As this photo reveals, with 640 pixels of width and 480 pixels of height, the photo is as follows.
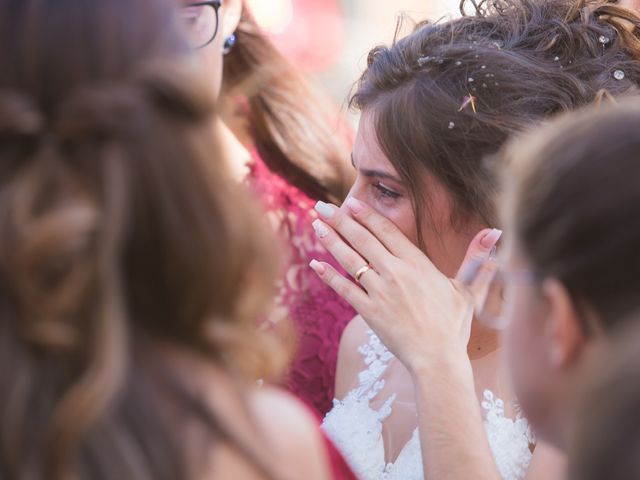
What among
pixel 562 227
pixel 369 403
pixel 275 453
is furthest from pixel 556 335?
pixel 369 403

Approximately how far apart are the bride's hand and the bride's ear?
786 mm

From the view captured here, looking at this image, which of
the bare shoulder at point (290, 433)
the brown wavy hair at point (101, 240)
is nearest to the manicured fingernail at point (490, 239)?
the bare shoulder at point (290, 433)

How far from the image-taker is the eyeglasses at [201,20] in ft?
→ 7.88

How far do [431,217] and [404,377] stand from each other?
0.54 m

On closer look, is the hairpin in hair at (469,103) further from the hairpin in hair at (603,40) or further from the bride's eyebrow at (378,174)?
the hairpin in hair at (603,40)

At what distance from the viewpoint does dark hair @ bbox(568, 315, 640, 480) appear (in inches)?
41.6

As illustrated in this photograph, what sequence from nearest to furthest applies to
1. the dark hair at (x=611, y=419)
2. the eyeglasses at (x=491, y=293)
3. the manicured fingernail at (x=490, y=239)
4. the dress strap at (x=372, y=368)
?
the dark hair at (x=611, y=419)
the eyeglasses at (x=491, y=293)
the manicured fingernail at (x=490, y=239)
the dress strap at (x=372, y=368)

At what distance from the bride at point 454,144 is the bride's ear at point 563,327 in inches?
38.2

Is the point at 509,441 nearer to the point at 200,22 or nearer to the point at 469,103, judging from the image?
the point at 469,103

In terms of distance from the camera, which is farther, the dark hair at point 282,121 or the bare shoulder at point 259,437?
Result: the dark hair at point 282,121

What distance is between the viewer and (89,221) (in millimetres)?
1081

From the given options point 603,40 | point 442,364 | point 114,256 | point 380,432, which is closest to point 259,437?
point 114,256

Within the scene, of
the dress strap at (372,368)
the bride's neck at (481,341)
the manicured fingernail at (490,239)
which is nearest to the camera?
the manicured fingernail at (490,239)

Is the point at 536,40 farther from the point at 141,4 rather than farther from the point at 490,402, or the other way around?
the point at 141,4
